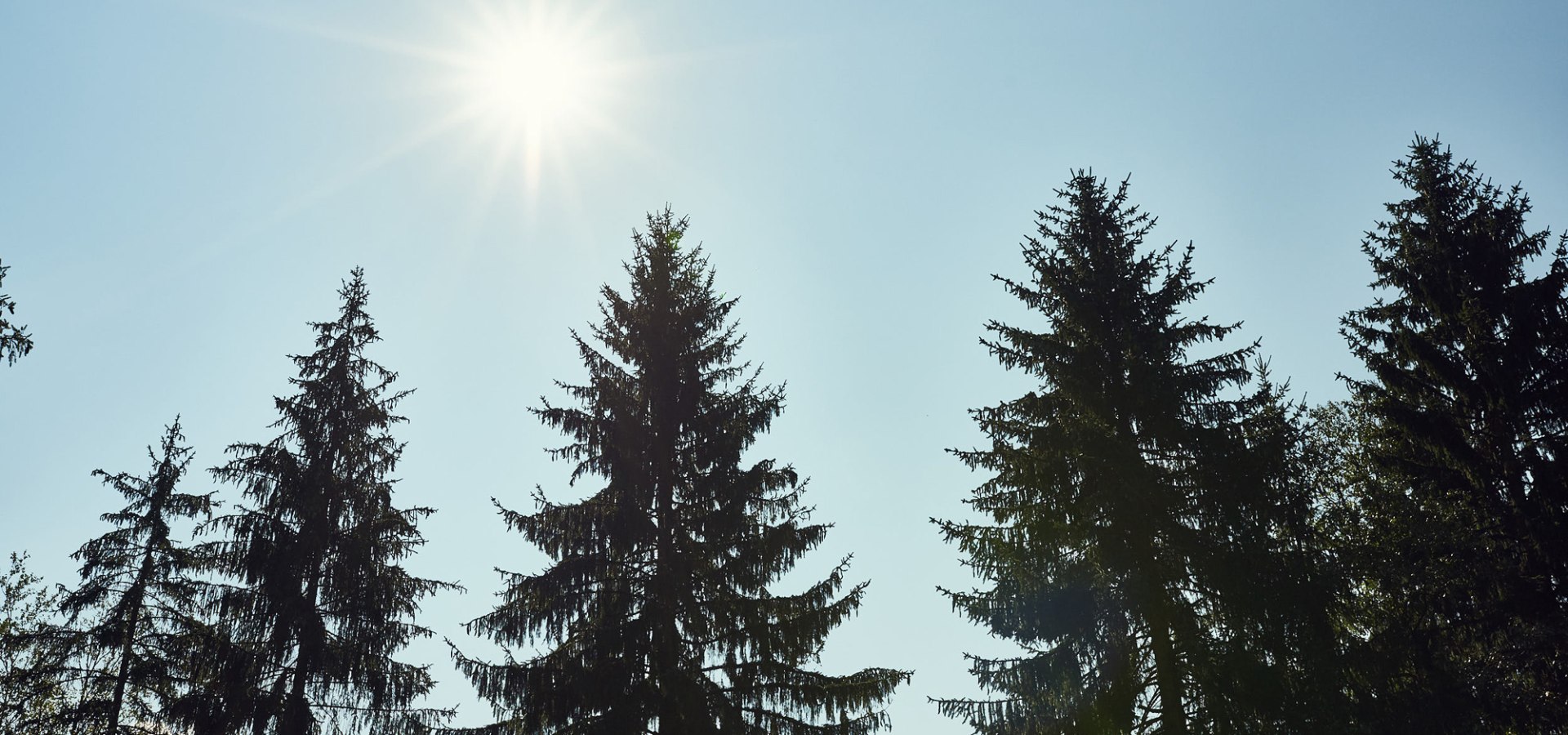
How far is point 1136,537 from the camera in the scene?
15.1 m

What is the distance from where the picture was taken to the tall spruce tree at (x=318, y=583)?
18750mm

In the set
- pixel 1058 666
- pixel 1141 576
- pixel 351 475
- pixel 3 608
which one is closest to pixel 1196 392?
pixel 1141 576

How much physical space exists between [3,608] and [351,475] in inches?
707

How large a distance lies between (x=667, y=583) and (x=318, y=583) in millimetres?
7903

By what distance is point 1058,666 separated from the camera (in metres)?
14.9

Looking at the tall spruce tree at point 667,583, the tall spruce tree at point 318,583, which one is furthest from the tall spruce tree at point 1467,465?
the tall spruce tree at point 318,583

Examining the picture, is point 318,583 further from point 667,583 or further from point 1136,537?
point 1136,537

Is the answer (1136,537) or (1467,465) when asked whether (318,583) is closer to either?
(1136,537)

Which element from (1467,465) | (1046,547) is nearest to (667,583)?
(1046,547)

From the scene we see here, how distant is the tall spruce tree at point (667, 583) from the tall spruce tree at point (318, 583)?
3.96 meters

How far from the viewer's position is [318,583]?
65.5 feet

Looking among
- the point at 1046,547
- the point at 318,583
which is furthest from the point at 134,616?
the point at 1046,547

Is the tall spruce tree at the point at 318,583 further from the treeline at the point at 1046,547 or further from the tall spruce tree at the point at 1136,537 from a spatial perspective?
the tall spruce tree at the point at 1136,537

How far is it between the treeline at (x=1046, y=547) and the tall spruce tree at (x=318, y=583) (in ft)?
Answer: 0.21
